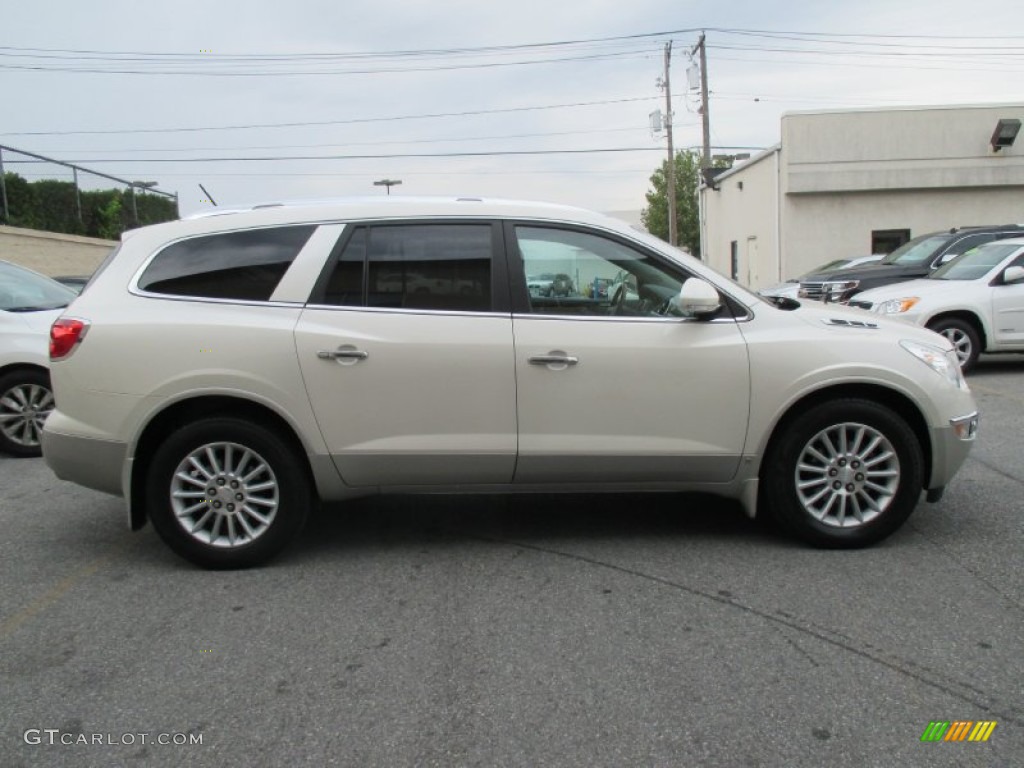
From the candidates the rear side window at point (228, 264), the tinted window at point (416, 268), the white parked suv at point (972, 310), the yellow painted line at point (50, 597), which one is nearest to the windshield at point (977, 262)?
the white parked suv at point (972, 310)

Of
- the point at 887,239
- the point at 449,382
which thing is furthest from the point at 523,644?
the point at 887,239

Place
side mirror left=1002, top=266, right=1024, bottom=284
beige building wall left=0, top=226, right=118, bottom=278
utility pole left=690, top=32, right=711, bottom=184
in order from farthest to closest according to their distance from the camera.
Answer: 1. utility pole left=690, top=32, right=711, bottom=184
2. beige building wall left=0, top=226, right=118, bottom=278
3. side mirror left=1002, top=266, right=1024, bottom=284

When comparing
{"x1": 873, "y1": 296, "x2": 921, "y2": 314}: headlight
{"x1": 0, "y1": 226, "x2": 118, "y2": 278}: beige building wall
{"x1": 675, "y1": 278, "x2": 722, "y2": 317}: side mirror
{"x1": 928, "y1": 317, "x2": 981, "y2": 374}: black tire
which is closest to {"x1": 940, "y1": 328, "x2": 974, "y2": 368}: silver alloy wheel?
{"x1": 928, "y1": 317, "x2": 981, "y2": 374}: black tire

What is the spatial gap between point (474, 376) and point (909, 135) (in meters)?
24.7

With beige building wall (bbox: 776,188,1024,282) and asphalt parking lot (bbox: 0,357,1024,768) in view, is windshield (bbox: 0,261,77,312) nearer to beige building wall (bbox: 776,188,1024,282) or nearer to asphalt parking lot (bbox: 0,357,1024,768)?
asphalt parking lot (bbox: 0,357,1024,768)

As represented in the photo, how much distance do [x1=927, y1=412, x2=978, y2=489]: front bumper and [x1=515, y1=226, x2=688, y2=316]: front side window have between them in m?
1.55

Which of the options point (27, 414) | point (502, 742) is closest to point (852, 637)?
point (502, 742)

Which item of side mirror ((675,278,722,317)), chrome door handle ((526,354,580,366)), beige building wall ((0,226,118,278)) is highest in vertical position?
beige building wall ((0,226,118,278))

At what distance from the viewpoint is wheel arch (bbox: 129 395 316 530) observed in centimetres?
438

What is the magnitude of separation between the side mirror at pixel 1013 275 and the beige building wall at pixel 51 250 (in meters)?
16.6

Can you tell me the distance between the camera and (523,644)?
11.6 ft

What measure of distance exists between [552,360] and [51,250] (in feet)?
65.3

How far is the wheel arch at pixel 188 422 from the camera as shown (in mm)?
4375

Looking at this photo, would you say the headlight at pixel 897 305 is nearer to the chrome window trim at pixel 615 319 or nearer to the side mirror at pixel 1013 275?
the side mirror at pixel 1013 275
